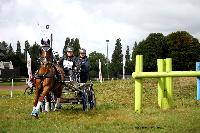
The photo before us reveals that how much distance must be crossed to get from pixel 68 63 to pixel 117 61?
362ft

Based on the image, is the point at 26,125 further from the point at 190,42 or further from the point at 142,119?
the point at 190,42

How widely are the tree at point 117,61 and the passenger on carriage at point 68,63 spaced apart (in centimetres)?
9151

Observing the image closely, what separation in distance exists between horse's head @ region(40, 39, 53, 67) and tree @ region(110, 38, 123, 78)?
9414 centimetres

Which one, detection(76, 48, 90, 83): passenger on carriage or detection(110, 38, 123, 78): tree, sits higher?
detection(110, 38, 123, 78): tree

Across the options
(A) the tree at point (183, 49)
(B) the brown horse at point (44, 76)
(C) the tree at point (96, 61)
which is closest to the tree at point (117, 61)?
(C) the tree at point (96, 61)

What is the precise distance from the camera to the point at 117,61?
126000 mm

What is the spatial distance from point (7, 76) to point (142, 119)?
72.9 metres

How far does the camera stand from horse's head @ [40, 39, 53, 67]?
1330 centimetres

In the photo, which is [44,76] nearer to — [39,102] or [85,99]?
[39,102]

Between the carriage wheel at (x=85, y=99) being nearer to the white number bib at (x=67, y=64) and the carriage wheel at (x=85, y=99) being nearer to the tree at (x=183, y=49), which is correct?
the white number bib at (x=67, y=64)

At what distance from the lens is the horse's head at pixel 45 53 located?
43.6ft

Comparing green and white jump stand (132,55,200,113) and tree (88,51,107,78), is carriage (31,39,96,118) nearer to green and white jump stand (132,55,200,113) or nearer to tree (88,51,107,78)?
green and white jump stand (132,55,200,113)

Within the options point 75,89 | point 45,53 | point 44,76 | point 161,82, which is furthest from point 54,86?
point 161,82

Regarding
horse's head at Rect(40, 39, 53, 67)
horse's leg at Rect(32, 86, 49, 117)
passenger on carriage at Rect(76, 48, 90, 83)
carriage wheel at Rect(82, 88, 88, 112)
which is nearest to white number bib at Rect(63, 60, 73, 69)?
passenger on carriage at Rect(76, 48, 90, 83)
